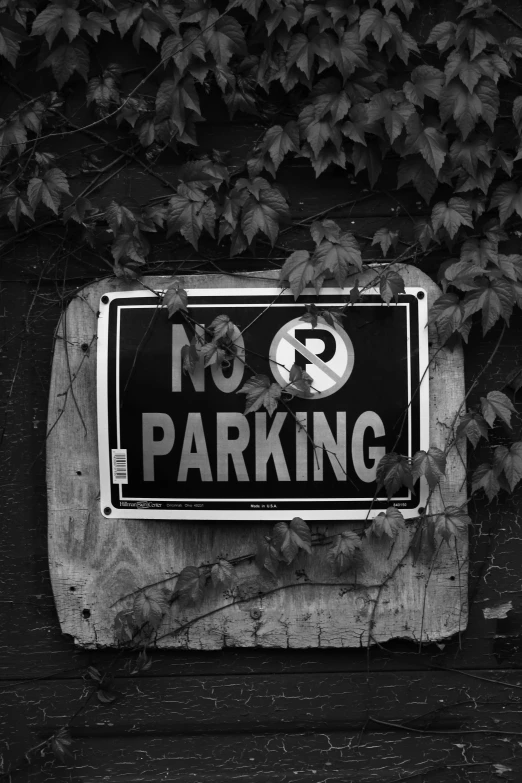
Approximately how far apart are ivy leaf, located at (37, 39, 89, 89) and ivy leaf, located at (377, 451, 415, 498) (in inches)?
62.6

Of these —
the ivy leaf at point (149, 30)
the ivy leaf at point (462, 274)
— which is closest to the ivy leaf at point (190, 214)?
the ivy leaf at point (149, 30)

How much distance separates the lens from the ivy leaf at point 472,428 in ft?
7.06

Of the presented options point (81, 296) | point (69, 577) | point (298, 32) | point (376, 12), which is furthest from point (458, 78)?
point (69, 577)

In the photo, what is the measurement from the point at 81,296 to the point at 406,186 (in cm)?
115

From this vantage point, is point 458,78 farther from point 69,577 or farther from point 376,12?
point 69,577

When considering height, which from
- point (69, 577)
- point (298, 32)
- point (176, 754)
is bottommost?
point (176, 754)

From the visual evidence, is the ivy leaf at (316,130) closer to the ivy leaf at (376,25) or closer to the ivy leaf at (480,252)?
the ivy leaf at (376,25)

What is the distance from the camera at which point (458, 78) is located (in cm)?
211

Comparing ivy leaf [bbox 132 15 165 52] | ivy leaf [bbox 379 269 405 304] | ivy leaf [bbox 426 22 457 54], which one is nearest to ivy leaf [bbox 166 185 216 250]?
ivy leaf [bbox 132 15 165 52]

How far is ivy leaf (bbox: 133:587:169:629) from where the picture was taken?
2188 mm

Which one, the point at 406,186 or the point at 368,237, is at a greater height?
the point at 406,186

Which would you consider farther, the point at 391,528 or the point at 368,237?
the point at 368,237

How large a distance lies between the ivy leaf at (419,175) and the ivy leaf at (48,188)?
108cm

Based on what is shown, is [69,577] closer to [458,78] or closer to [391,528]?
[391,528]
